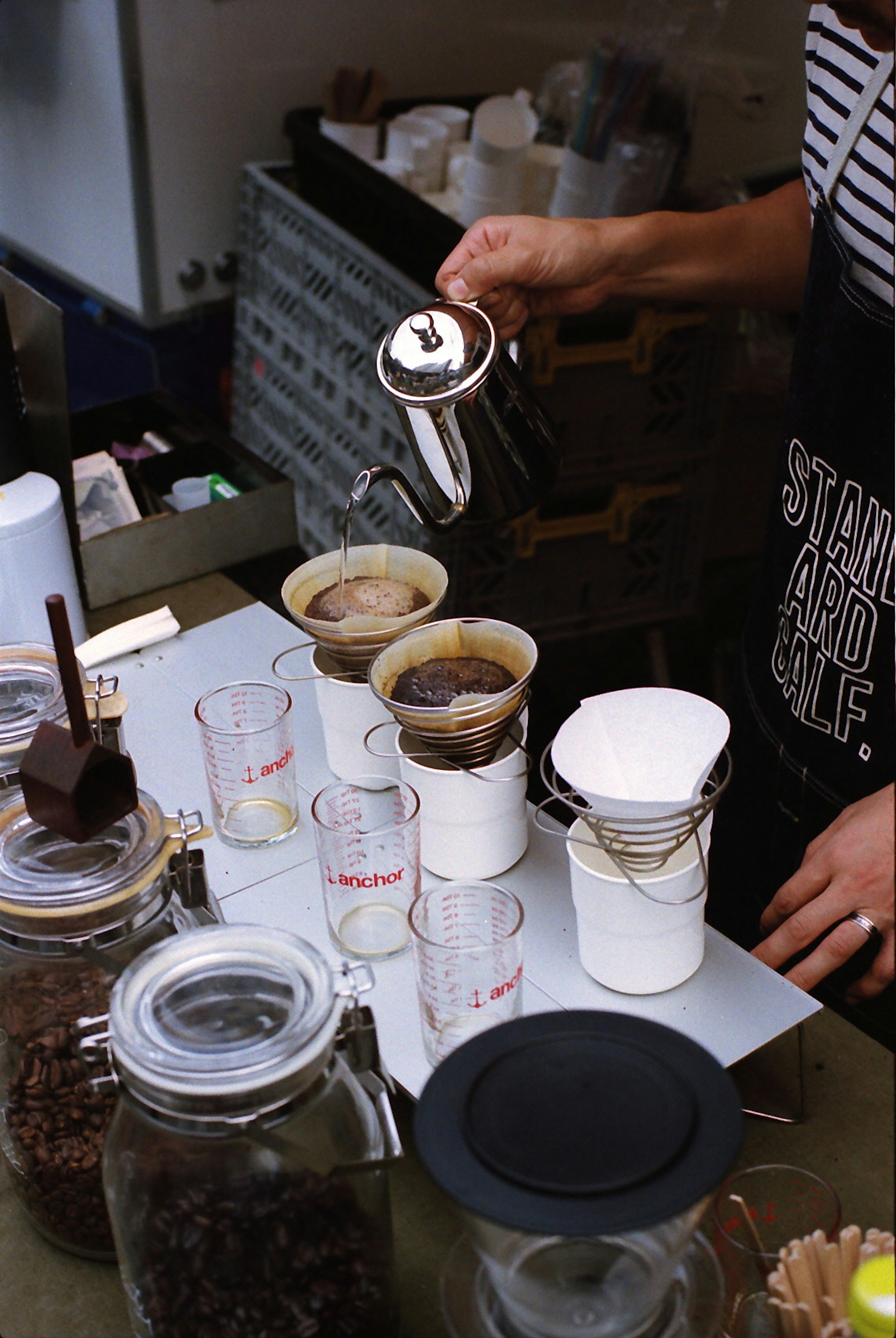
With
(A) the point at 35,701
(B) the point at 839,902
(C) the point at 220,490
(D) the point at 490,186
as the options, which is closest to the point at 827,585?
(B) the point at 839,902

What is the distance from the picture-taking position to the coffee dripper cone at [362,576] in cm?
126

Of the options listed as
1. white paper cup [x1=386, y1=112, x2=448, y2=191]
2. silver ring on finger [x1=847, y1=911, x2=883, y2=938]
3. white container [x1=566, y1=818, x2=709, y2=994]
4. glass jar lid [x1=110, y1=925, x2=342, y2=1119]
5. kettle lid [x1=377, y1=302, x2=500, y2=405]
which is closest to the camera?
glass jar lid [x1=110, y1=925, x2=342, y2=1119]

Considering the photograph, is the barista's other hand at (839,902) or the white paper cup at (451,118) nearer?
the barista's other hand at (839,902)

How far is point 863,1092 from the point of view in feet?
3.54

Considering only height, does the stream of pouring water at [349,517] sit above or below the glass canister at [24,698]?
above

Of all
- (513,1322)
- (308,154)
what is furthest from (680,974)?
(308,154)

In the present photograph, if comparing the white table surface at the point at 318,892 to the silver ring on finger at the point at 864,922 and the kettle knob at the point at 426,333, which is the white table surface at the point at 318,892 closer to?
the silver ring on finger at the point at 864,922

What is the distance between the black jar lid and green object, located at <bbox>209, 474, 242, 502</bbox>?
4.46 feet

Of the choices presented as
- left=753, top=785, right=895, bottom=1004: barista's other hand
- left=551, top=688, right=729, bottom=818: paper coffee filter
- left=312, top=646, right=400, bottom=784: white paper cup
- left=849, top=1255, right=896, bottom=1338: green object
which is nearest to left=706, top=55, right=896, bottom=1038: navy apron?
left=753, top=785, right=895, bottom=1004: barista's other hand

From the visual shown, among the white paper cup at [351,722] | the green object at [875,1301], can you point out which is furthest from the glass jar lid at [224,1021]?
the white paper cup at [351,722]

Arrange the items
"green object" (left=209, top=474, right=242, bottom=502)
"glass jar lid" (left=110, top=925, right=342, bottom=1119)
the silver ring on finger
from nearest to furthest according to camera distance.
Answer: "glass jar lid" (left=110, top=925, right=342, bottom=1119)
the silver ring on finger
"green object" (left=209, top=474, right=242, bottom=502)

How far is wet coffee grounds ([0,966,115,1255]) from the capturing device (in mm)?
933

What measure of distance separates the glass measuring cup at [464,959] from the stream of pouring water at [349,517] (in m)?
0.42

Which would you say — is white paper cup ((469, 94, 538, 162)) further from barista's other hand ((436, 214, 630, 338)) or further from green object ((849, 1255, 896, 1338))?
green object ((849, 1255, 896, 1338))
